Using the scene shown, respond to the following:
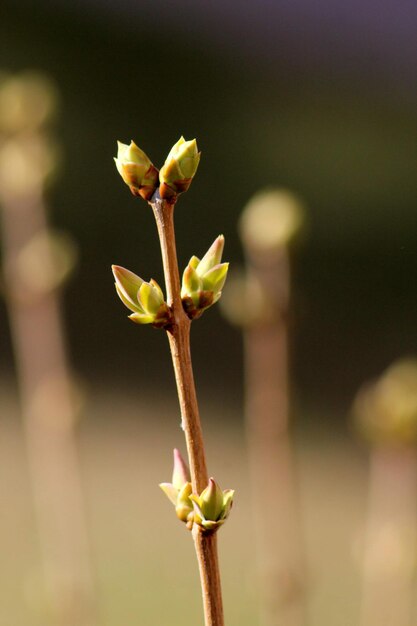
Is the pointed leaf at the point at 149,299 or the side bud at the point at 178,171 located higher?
the side bud at the point at 178,171

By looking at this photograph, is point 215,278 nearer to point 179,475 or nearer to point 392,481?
point 179,475

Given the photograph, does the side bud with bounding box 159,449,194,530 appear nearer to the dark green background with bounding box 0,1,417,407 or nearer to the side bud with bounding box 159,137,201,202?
the side bud with bounding box 159,137,201,202

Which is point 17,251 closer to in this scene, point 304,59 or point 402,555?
point 402,555

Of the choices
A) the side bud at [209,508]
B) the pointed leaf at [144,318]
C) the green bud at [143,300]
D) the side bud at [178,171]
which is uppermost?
the side bud at [178,171]

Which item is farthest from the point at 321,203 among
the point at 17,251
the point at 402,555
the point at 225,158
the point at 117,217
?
the point at 402,555

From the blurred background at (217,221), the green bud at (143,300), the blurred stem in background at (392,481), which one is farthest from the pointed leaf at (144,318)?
the blurred background at (217,221)

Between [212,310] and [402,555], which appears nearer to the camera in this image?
[402,555]

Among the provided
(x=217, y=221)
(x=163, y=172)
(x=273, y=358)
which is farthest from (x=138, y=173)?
(x=217, y=221)

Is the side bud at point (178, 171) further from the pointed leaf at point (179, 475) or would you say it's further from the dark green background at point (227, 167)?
the dark green background at point (227, 167)
